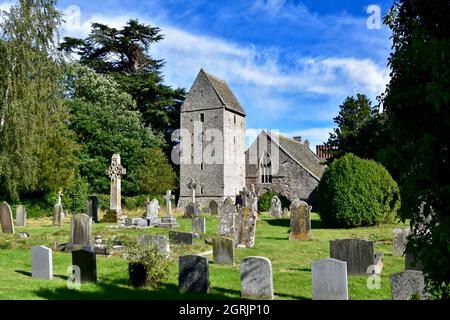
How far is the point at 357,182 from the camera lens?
67.2 ft

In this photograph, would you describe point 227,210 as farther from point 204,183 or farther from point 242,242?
point 204,183

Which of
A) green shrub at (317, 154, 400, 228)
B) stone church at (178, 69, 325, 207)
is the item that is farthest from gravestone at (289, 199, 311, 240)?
stone church at (178, 69, 325, 207)

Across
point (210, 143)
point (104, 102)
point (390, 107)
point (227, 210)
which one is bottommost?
point (227, 210)

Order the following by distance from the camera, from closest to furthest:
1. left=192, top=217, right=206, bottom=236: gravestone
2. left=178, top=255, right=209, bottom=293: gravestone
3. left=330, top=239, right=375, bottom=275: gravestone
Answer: left=178, top=255, right=209, bottom=293: gravestone
left=330, top=239, right=375, bottom=275: gravestone
left=192, top=217, right=206, bottom=236: gravestone

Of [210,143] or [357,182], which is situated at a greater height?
[210,143]

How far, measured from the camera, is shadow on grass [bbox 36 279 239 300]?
834 centimetres

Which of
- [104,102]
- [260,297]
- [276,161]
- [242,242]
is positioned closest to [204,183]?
[276,161]

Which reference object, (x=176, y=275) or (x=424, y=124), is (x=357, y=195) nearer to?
(x=176, y=275)

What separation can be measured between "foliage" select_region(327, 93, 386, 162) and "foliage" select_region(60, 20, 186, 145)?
60.3 feet

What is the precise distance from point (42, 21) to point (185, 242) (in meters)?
17.2

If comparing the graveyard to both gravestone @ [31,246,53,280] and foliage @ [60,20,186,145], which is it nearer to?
gravestone @ [31,246,53,280]

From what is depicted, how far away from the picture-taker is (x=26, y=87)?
23953 millimetres

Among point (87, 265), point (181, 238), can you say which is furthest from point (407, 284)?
point (181, 238)

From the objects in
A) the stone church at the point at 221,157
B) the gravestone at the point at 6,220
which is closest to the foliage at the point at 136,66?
the stone church at the point at 221,157
